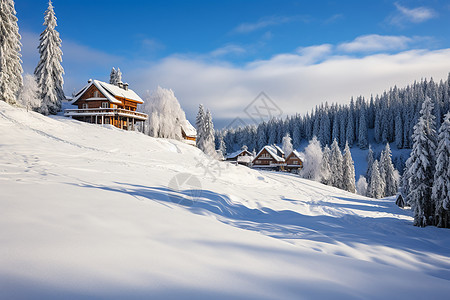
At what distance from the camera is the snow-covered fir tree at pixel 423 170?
18484mm

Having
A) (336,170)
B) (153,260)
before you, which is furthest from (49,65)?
(336,170)

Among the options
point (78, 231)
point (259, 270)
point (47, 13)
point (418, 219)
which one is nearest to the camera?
point (259, 270)

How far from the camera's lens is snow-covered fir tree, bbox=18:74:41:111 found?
33.2 meters

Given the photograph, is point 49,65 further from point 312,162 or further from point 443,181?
point 312,162

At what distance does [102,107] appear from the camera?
131 ft

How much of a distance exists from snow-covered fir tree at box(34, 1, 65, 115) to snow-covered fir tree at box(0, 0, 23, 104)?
402 centimetres

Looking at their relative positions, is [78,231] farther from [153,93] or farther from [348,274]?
[153,93]

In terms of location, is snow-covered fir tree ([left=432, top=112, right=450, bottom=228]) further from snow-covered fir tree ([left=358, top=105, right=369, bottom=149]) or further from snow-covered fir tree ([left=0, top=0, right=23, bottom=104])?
snow-covered fir tree ([left=358, top=105, right=369, bottom=149])

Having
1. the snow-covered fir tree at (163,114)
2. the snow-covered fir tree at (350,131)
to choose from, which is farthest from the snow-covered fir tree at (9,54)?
the snow-covered fir tree at (350,131)

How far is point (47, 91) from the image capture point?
3606 cm

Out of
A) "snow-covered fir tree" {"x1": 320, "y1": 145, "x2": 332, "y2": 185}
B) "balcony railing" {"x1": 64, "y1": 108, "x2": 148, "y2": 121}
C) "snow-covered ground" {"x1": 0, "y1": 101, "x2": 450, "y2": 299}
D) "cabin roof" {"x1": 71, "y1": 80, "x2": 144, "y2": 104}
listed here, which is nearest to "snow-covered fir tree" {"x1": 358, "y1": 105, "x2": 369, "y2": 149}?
"snow-covered fir tree" {"x1": 320, "y1": 145, "x2": 332, "y2": 185}

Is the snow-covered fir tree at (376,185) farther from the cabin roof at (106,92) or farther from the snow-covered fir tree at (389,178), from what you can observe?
the cabin roof at (106,92)

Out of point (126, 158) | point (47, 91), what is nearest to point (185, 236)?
point (126, 158)

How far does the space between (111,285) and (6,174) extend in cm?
980
